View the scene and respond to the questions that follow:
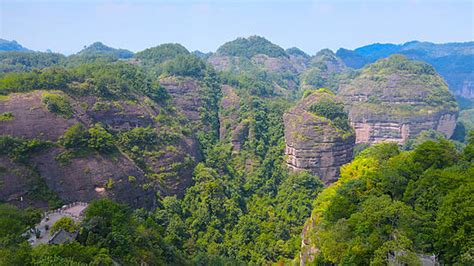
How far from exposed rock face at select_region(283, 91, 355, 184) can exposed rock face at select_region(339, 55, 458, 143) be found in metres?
24.9

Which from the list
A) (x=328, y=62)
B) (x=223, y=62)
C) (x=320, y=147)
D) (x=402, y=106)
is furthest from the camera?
(x=328, y=62)

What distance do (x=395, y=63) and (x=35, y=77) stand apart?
68.4 m

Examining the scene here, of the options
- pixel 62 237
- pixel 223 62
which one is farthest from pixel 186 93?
pixel 223 62

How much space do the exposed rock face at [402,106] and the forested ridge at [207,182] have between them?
315cm

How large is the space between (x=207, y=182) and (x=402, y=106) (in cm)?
4539

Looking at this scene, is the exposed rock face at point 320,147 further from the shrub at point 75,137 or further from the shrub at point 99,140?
the shrub at point 75,137

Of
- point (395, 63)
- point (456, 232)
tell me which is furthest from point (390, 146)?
point (395, 63)

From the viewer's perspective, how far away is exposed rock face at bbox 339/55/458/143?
234 ft

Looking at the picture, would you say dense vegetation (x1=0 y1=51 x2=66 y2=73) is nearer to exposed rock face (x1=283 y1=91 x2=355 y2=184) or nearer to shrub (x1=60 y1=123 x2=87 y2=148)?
shrub (x1=60 y1=123 x2=87 y2=148)

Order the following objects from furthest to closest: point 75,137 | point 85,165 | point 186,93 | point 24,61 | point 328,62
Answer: point 328,62 < point 24,61 < point 186,93 < point 75,137 < point 85,165

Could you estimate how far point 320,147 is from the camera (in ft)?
160

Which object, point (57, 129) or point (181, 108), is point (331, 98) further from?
point (57, 129)

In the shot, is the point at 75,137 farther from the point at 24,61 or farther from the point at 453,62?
the point at 453,62

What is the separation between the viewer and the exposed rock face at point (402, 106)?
234ft
